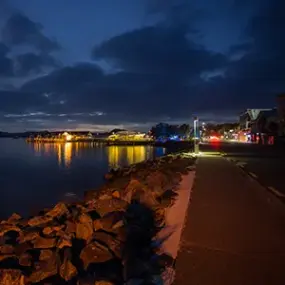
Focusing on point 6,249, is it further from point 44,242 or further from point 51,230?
point 51,230

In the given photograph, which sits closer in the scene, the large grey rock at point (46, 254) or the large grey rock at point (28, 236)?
the large grey rock at point (46, 254)

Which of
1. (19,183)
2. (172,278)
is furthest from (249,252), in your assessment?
(19,183)

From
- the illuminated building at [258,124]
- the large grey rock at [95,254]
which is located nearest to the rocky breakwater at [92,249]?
the large grey rock at [95,254]

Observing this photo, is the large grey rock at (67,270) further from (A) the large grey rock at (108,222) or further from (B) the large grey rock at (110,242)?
(A) the large grey rock at (108,222)

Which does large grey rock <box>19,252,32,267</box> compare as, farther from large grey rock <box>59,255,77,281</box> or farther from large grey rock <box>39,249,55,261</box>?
large grey rock <box>59,255,77,281</box>

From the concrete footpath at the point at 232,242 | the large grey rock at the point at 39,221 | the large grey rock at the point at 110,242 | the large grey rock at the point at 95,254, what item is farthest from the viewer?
the large grey rock at the point at 39,221

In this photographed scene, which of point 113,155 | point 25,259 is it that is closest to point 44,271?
point 25,259

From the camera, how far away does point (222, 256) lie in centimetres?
657

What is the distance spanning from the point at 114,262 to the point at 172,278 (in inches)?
54.9

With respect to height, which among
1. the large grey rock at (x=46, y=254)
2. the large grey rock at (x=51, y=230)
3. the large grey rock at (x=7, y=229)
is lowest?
the large grey rock at (x=7, y=229)

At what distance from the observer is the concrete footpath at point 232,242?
5.70 metres

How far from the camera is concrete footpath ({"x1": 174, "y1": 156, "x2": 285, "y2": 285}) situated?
5.70 meters

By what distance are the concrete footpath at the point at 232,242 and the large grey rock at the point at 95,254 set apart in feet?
3.95

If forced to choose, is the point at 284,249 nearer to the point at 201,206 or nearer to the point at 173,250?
the point at 173,250
